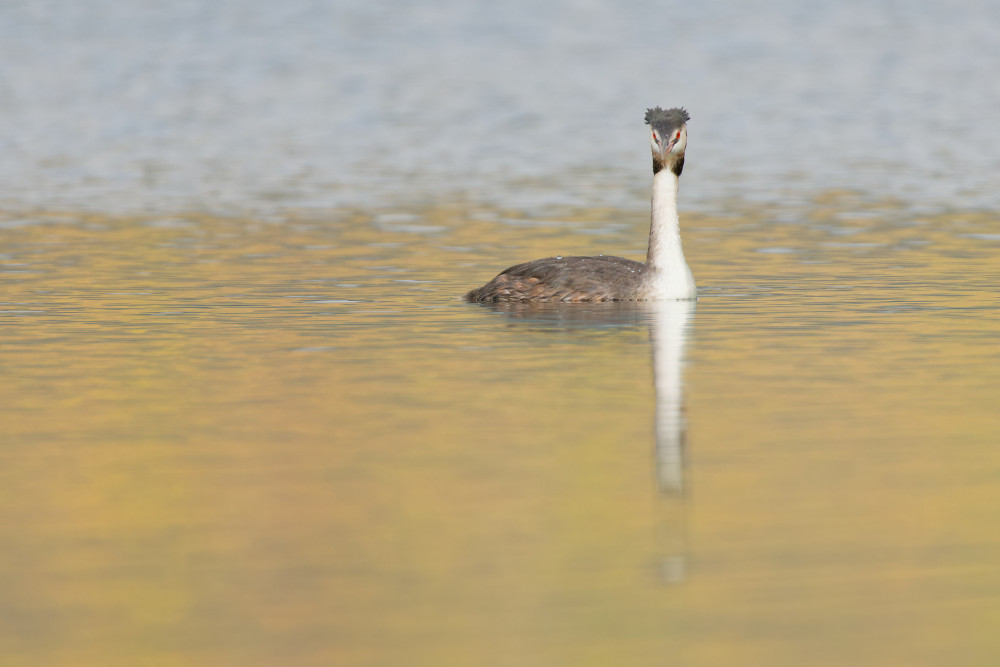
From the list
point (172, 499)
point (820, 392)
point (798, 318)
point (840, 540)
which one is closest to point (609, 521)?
point (840, 540)

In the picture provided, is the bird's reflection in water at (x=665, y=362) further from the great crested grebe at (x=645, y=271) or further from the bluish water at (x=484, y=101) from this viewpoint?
the bluish water at (x=484, y=101)

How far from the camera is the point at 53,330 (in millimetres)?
19906

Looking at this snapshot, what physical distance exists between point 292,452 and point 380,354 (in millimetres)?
4788

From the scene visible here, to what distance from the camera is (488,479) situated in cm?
1238

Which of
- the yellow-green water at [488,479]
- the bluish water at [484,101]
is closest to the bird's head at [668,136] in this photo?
the yellow-green water at [488,479]

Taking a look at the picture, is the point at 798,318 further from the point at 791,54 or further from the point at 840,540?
the point at 791,54

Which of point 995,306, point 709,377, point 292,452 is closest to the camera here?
point 292,452

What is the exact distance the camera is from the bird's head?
22.1 meters

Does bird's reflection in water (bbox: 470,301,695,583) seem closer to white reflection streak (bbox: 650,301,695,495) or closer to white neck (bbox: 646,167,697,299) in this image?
white reflection streak (bbox: 650,301,695,495)

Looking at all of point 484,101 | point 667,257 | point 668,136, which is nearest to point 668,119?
point 668,136

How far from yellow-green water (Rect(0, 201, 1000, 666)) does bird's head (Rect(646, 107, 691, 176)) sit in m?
1.43

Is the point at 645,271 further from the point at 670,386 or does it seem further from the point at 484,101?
the point at 484,101

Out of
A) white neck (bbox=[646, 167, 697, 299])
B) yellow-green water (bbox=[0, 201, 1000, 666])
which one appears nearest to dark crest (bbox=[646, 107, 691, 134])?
white neck (bbox=[646, 167, 697, 299])

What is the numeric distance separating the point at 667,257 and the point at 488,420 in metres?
7.76
